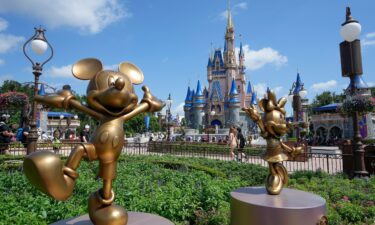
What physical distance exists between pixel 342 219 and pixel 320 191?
1.46m

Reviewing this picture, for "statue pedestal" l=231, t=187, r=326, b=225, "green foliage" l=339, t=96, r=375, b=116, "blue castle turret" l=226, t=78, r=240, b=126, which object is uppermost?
"blue castle turret" l=226, t=78, r=240, b=126

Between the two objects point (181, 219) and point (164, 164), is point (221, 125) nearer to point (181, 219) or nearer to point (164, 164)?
point (164, 164)

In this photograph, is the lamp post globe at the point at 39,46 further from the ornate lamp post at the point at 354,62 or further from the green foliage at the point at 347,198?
the ornate lamp post at the point at 354,62

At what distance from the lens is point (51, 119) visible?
51.5 metres

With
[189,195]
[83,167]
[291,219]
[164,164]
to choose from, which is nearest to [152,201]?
[189,195]

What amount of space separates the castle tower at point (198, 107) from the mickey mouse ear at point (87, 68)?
62.2 meters

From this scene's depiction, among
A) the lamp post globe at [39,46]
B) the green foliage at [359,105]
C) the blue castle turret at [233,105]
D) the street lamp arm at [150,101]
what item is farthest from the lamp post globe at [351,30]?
the blue castle turret at [233,105]

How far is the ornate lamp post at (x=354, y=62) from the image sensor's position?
789cm

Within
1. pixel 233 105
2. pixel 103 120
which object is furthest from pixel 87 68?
pixel 233 105

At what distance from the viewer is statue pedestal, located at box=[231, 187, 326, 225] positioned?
283 cm

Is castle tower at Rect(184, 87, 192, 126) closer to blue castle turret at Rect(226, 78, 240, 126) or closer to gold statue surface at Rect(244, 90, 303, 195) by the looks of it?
blue castle turret at Rect(226, 78, 240, 126)

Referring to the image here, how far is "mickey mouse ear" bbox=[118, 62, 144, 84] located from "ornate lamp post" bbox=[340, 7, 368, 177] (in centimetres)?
747

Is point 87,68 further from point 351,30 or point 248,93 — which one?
point 248,93

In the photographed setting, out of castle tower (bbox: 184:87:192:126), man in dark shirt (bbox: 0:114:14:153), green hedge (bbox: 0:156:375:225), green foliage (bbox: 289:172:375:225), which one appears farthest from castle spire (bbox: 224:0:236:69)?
green hedge (bbox: 0:156:375:225)
